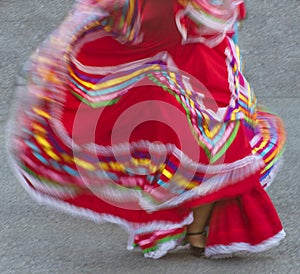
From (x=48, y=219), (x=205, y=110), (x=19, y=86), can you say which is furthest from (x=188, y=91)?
(x=48, y=219)

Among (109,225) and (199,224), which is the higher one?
(199,224)

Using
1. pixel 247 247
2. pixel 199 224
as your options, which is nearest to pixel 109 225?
pixel 199 224

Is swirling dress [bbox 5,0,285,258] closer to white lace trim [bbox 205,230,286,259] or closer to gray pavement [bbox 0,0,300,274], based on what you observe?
white lace trim [bbox 205,230,286,259]

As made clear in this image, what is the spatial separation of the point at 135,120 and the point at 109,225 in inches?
32.8

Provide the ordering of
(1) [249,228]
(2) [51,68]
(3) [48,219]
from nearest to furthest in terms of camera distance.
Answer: (2) [51,68]
(1) [249,228]
(3) [48,219]

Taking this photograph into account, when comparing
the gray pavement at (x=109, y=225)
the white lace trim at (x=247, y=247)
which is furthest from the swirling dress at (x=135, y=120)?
the gray pavement at (x=109, y=225)

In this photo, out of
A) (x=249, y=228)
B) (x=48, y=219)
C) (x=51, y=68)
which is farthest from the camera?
(x=48, y=219)

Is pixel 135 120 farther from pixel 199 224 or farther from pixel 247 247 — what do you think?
pixel 247 247

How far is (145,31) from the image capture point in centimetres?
321

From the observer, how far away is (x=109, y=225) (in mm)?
3918

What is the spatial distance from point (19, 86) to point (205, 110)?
2.27 ft

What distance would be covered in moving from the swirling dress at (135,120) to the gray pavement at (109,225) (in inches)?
7.8

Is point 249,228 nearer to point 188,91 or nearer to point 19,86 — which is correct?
point 188,91

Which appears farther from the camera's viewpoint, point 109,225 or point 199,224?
point 109,225
